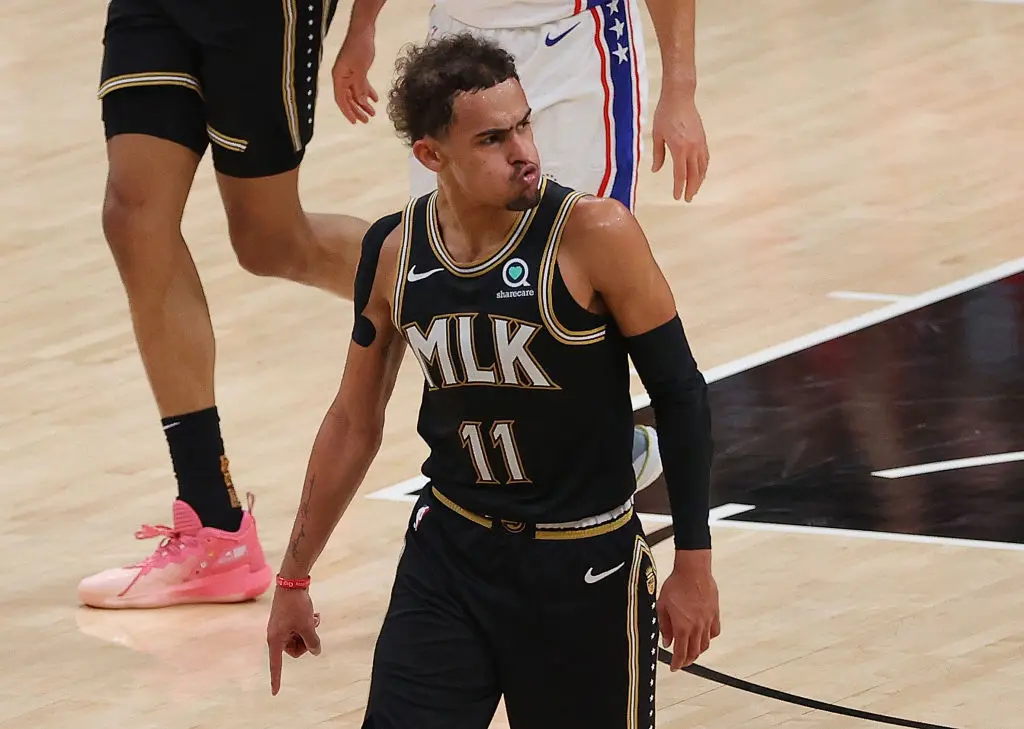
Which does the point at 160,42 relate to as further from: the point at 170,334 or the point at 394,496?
the point at 394,496

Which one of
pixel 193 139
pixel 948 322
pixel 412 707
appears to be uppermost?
pixel 193 139

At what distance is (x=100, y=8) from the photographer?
12352mm

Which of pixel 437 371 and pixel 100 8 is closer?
pixel 437 371

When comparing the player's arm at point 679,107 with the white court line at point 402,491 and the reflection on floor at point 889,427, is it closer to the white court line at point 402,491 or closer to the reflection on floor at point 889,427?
the reflection on floor at point 889,427

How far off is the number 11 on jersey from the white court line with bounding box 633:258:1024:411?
289 cm

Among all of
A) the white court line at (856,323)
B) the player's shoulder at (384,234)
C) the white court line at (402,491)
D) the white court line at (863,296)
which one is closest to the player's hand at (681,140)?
the player's shoulder at (384,234)

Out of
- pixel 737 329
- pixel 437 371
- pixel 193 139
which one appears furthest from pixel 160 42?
pixel 737 329

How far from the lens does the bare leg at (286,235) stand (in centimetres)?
528

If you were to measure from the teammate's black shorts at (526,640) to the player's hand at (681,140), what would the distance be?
3.28ft

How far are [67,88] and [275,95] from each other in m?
5.83

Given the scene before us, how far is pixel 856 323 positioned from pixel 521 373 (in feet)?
12.5

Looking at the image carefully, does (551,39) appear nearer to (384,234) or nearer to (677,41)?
(677,41)

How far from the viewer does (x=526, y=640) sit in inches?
138

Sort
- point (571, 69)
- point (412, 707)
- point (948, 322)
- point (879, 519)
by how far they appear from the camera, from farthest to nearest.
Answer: point (948, 322)
point (879, 519)
point (571, 69)
point (412, 707)
